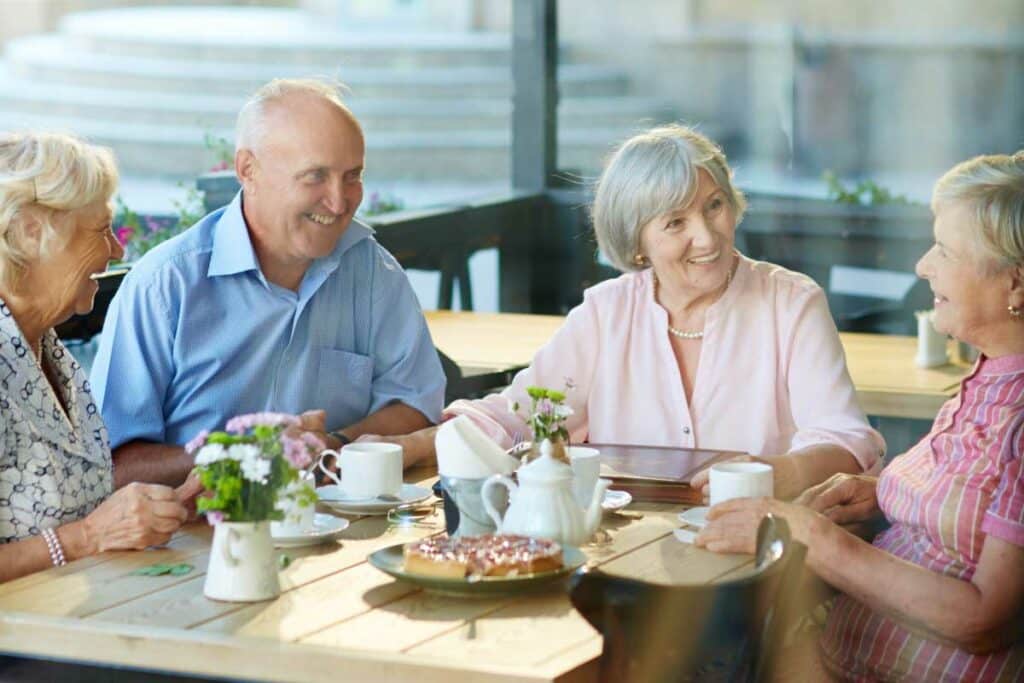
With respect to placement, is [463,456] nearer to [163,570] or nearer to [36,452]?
[163,570]

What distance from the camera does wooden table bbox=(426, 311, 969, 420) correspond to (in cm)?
358

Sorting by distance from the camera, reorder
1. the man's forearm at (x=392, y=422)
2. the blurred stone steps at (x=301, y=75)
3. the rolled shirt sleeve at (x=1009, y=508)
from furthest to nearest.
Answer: the blurred stone steps at (x=301, y=75), the man's forearm at (x=392, y=422), the rolled shirt sleeve at (x=1009, y=508)

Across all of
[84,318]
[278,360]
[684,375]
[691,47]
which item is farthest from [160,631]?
[691,47]

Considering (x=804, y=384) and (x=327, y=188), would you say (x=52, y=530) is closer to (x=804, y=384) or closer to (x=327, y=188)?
(x=327, y=188)

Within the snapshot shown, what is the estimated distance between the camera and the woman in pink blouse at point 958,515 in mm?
2084

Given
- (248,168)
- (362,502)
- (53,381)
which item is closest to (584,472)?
(362,502)

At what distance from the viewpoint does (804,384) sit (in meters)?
2.84

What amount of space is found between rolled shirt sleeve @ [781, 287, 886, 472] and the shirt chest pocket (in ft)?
2.40

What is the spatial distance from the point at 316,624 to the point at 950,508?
848mm

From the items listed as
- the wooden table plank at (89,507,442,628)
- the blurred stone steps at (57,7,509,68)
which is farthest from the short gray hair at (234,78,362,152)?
the blurred stone steps at (57,7,509,68)

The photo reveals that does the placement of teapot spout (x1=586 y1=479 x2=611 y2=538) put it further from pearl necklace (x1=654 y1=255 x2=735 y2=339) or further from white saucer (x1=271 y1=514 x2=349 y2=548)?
pearl necklace (x1=654 y1=255 x2=735 y2=339)

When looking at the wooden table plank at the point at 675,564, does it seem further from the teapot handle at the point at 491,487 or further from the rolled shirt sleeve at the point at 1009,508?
the rolled shirt sleeve at the point at 1009,508

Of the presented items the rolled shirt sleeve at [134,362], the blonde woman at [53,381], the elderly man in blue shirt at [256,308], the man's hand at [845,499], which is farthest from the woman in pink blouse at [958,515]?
the rolled shirt sleeve at [134,362]

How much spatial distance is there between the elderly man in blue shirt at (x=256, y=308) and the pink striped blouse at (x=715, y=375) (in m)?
0.26
